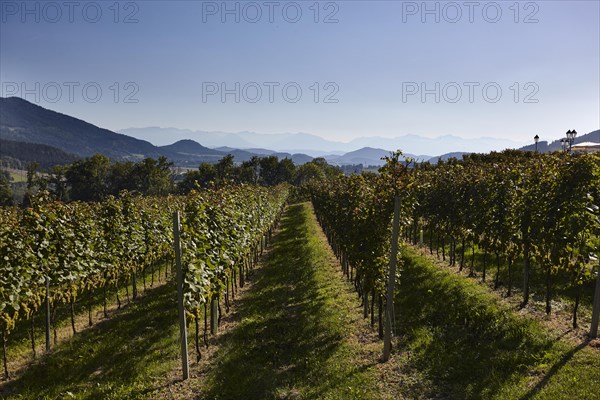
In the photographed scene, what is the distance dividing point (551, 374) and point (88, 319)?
15939 mm

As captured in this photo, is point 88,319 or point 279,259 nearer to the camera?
point 88,319

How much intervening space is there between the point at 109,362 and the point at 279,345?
509 cm

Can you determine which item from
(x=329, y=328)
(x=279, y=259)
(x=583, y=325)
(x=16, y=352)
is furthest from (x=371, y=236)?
(x=279, y=259)

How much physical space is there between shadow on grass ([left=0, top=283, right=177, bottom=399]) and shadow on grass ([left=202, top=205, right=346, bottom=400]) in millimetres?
1869

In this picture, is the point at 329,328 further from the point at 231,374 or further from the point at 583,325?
the point at 583,325

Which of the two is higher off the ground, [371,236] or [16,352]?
[371,236]

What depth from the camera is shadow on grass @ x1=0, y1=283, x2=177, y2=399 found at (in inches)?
365

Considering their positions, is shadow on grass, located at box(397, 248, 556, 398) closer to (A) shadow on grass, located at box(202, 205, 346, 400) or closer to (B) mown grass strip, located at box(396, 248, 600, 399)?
(B) mown grass strip, located at box(396, 248, 600, 399)

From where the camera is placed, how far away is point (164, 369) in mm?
10102

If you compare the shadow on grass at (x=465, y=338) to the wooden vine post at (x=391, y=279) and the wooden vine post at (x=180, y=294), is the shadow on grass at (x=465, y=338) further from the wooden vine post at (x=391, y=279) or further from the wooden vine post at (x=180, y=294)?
the wooden vine post at (x=180, y=294)

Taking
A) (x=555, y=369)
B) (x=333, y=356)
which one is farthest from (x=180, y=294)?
(x=555, y=369)

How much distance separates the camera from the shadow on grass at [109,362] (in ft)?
30.4

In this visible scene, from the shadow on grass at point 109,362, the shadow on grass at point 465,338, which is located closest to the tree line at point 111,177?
the shadow on grass at point 109,362

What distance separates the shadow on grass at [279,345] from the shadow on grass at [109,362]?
1.87 meters
